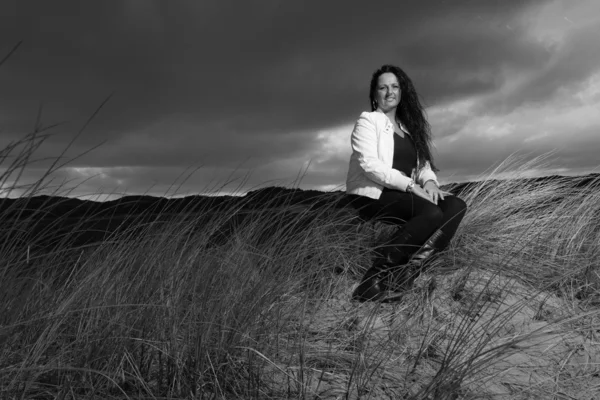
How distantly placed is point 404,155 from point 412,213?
53cm

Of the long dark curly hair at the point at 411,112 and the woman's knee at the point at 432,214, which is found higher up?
the long dark curly hair at the point at 411,112

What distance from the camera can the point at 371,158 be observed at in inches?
131

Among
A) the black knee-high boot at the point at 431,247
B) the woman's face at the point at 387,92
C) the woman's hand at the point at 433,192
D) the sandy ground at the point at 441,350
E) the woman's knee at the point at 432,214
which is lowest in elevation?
the sandy ground at the point at 441,350

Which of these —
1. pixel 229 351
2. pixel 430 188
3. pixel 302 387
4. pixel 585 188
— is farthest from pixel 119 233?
pixel 585 188

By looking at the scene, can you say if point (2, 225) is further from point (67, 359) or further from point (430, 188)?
point (430, 188)

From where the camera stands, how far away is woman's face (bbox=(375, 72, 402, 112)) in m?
3.70

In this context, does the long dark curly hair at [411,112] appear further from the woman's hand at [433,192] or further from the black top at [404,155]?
the woman's hand at [433,192]

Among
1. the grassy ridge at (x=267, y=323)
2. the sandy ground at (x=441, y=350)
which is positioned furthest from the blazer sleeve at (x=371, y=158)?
the sandy ground at (x=441, y=350)

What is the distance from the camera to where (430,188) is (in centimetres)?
353

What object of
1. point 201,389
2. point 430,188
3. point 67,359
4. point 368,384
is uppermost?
point 430,188

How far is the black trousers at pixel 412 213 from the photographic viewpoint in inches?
128

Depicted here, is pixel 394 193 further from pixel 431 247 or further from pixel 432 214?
pixel 431 247

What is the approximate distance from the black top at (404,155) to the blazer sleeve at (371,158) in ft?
0.87

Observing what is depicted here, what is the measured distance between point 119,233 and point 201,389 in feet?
4.86
